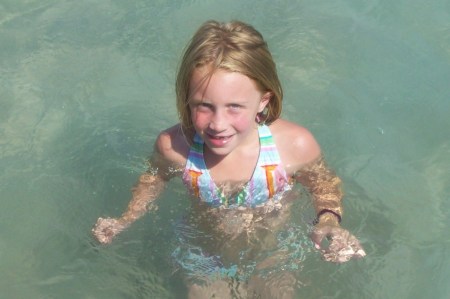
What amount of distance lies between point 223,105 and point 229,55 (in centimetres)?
22

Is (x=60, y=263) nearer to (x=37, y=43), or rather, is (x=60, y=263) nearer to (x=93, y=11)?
(x=37, y=43)

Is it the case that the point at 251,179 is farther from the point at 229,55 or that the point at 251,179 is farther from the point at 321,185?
the point at 229,55

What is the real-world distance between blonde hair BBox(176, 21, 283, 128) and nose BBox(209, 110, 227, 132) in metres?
0.17

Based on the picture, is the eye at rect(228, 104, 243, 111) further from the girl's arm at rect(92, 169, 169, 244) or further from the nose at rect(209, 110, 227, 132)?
the girl's arm at rect(92, 169, 169, 244)

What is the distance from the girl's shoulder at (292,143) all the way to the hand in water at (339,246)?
0.40m

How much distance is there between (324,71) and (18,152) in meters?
2.53

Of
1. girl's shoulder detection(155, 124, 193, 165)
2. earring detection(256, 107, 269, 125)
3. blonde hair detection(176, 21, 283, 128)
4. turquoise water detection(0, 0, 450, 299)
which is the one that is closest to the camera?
blonde hair detection(176, 21, 283, 128)

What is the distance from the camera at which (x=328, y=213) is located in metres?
3.13

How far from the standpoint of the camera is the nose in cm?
276

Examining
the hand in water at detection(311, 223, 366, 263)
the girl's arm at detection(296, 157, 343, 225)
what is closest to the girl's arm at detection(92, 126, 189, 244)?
the girl's arm at detection(296, 157, 343, 225)

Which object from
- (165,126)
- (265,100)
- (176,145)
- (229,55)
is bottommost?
(165,126)

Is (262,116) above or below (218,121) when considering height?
below

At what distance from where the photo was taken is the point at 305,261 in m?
3.51

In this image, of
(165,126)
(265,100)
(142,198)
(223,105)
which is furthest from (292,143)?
(165,126)
